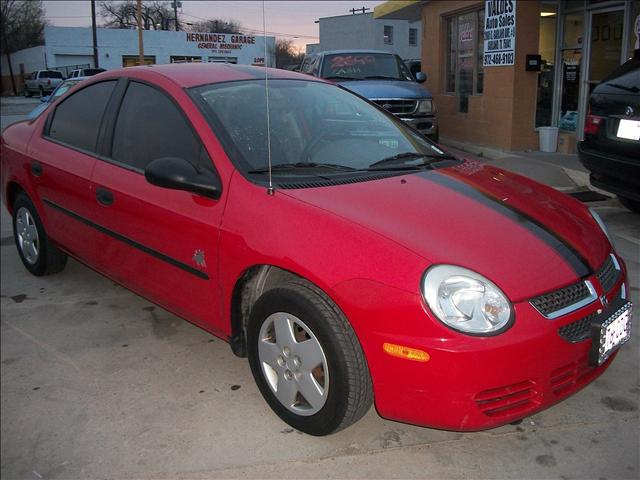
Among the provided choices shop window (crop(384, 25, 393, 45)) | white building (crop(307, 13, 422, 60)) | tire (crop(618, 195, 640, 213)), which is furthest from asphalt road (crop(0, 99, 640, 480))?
shop window (crop(384, 25, 393, 45))

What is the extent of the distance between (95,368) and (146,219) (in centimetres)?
86

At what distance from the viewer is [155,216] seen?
124 inches

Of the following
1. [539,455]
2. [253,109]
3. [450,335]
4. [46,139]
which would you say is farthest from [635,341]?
[46,139]

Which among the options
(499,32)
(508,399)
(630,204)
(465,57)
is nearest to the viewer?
(508,399)

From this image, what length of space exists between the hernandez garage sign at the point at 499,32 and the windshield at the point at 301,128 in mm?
6768

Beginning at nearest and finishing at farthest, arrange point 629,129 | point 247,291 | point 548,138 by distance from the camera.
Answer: point 247,291
point 629,129
point 548,138

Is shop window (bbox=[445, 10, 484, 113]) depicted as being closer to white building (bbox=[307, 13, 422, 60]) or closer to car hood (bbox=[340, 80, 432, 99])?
white building (bbox=[307, 13, 422, 60])

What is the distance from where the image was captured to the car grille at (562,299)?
91.3 inches

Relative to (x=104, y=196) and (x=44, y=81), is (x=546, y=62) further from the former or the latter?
(x=44, y=81)

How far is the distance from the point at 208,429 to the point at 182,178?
1.15 metres

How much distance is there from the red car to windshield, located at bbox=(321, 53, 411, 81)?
259 inches

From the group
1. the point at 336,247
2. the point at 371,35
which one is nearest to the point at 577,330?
the point at 336,247

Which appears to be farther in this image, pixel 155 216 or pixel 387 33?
pixel 387 33

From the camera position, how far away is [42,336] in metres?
3.65
